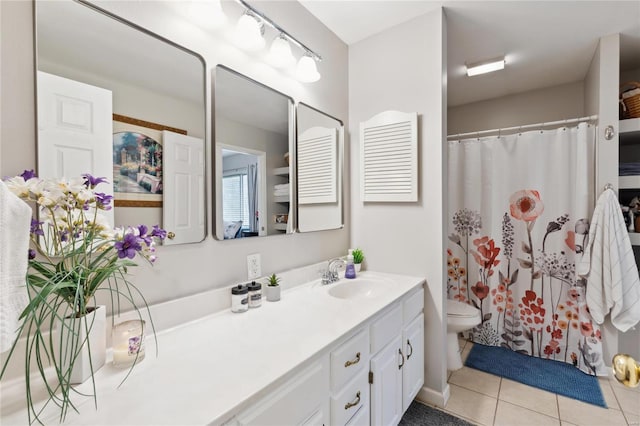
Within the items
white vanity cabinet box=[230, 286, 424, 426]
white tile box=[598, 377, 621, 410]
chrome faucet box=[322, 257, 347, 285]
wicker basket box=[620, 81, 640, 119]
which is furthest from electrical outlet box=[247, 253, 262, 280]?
wicker basket box=[620, 81, 640, 119]

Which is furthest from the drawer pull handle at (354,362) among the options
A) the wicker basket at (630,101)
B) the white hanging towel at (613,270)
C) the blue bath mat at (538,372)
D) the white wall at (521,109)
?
the white wall at (521,109)

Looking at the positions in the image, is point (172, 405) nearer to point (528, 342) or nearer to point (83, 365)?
point (83, 365)

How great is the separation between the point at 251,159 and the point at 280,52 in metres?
0.61

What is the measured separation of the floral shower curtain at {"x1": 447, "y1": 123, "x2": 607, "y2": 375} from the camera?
2305mm

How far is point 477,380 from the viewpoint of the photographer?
2.15 m

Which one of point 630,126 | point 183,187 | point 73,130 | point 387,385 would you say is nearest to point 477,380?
point 387,385

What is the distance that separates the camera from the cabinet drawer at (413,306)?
5.41 ft

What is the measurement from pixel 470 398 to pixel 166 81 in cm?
250

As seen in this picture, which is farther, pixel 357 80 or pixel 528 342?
pixel 528 342

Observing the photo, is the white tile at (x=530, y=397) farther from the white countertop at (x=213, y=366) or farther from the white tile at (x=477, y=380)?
the white countertop at (x=213, y=366)

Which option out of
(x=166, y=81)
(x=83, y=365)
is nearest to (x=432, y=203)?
(x=166, y=81)

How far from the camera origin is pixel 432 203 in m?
1.88

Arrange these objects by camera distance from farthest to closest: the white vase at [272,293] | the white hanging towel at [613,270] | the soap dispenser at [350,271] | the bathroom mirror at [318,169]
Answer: the white hanging towel at [613,270] < the soap dispenser at [350,271] < the bathroom mirror at [318,169] < the white vase at [272,293]

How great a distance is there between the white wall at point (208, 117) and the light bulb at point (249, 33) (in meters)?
0.06
